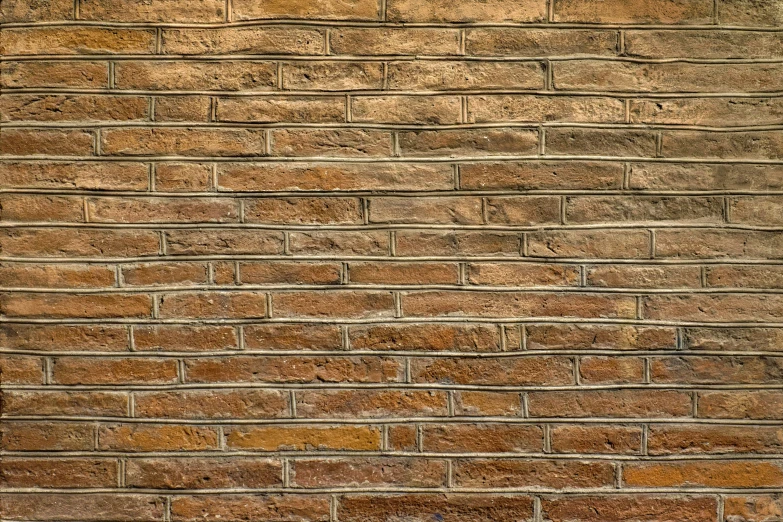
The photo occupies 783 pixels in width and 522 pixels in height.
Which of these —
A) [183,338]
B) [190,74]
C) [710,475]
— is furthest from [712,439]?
[190,74]

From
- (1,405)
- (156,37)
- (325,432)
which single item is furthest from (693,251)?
(1,405)

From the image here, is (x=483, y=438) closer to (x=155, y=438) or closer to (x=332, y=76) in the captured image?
(x=155, y=438)

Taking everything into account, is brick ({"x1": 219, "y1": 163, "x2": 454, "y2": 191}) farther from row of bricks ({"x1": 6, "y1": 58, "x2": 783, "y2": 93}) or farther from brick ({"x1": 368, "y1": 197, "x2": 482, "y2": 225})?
row of bricks ({"x1": 6, "y1": 58, "x2": 783, "y2": 93})

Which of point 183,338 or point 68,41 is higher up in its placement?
point 68,41

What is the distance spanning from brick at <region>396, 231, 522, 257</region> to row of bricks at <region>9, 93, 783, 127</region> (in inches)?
11.9

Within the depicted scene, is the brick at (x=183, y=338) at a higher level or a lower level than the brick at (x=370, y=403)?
higher

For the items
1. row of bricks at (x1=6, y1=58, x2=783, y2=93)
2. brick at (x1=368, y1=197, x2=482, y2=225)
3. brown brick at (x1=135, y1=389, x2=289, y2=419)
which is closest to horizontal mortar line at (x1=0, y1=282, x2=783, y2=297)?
brick at (x1=368, y1=197, x2=482, y2=225)

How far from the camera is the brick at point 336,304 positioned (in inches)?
62.2

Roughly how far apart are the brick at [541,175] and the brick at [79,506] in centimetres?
121

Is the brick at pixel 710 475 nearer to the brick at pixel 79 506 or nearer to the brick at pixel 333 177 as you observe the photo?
the brick at pixel 333 177

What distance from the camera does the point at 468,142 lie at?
→ 1.58 m

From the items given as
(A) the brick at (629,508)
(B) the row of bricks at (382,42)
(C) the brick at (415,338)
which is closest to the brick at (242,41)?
(B) the row of bricks at (382,42)

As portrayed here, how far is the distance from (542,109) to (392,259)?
57cm

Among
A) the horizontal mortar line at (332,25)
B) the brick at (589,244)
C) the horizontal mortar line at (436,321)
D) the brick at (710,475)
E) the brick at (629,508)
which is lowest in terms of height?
the brick at (629,508)
